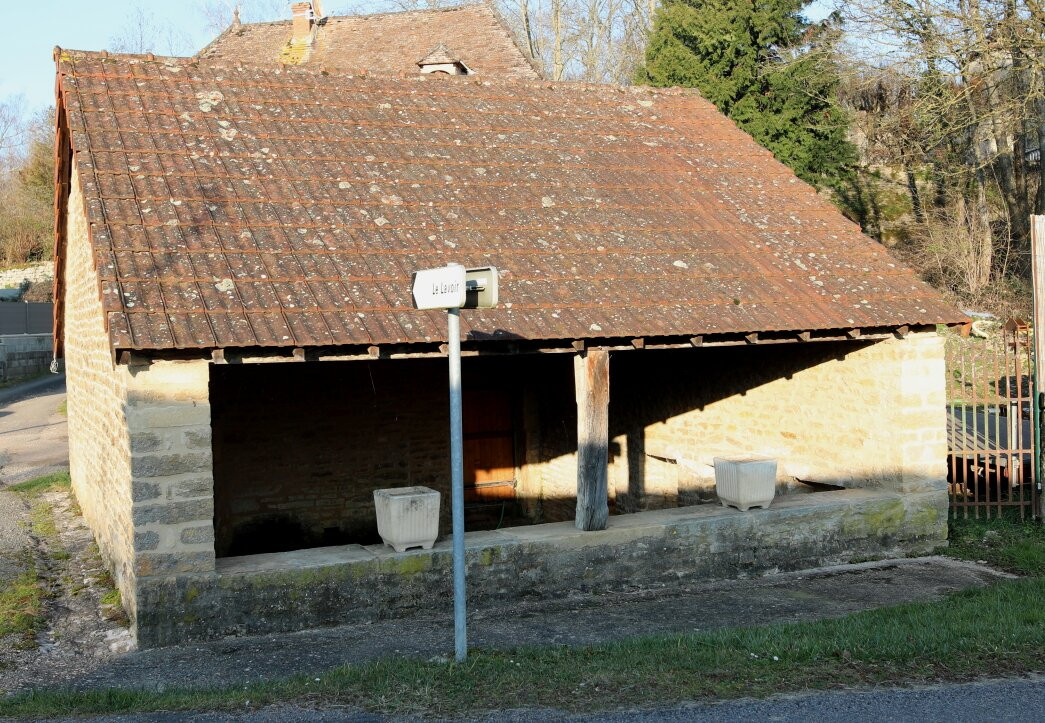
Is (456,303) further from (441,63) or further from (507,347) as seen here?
(441,63)

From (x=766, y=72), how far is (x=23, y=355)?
21161 millimetres

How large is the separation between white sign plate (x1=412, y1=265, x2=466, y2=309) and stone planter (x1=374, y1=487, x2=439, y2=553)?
6.64 ft

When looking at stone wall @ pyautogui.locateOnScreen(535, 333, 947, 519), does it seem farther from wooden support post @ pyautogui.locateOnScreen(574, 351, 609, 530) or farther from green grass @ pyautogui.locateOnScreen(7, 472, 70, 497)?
green grass @ pyautogui.locateOnScreen(7, 472, 70, 497)

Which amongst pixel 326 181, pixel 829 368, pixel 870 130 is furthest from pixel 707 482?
pixel 870 130

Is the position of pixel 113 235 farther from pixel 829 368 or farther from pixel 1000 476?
pixel 1000 476

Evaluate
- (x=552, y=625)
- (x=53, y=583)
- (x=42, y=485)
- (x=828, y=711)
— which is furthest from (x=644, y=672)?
(x=42, y=485)

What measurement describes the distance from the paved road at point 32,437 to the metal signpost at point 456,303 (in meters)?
11.2

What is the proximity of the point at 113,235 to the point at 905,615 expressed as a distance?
5.80 meters

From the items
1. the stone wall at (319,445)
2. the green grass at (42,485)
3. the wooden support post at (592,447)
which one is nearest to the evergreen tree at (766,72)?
the stone wall at (319,445)

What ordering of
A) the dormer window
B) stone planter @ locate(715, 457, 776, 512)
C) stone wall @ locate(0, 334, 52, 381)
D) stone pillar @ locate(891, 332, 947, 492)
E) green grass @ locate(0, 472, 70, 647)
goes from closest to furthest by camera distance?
green grass @ locate(0, 472, 70, 647)
stone planter @ locate(715, 457, 776, 512)
stone pillar @ locate(891, 332, 947, 492)
the dormer window
stone wall @ locate(0, 334, 52, 381)

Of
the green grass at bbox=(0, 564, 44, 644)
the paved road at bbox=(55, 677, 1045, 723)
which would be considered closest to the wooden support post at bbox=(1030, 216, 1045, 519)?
the paved road at bbox=(55, 677, 1045, 723)

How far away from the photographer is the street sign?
16.5ft

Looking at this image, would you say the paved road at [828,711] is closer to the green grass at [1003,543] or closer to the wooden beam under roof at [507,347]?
the wooden beam under roof at [507,347]

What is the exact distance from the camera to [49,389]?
25.4 meters
